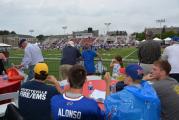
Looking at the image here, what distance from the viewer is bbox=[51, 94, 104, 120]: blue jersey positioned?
375 cm

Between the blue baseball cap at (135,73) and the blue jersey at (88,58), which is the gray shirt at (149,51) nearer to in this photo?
the blue baseball cap at (135,73)

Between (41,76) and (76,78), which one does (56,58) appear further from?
(76,78)

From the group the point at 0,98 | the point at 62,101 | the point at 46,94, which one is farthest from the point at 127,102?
the point at 0,98

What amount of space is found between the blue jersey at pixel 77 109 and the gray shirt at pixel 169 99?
2.91 feet

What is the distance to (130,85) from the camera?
4.07 m

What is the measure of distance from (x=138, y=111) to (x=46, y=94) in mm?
1387

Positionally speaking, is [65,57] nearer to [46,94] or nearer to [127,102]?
[46,94]

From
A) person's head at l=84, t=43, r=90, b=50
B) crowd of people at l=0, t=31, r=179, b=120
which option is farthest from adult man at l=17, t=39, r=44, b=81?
crowd of people at l=0, t=31, r=179, b=120

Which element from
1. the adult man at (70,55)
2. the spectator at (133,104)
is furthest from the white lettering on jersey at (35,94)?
the adult man at (70,55)

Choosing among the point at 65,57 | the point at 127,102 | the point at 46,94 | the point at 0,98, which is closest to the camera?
the point at 127,102

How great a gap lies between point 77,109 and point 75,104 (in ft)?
0.18

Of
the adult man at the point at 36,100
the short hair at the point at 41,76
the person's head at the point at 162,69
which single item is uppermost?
the person's head at the point at 162,69

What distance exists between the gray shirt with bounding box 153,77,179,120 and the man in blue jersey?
83 centimetres

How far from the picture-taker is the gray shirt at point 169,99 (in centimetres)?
434
